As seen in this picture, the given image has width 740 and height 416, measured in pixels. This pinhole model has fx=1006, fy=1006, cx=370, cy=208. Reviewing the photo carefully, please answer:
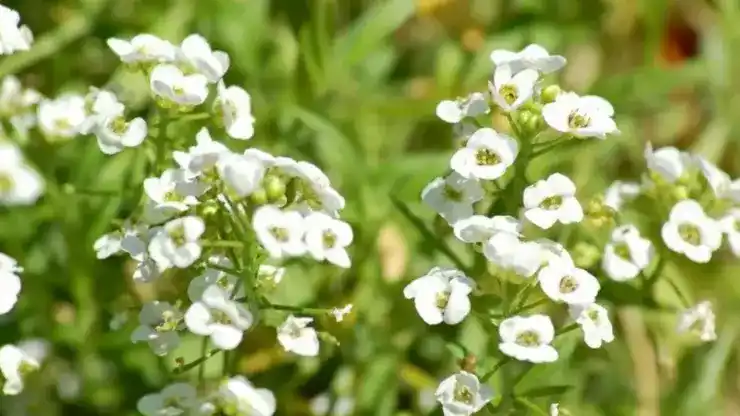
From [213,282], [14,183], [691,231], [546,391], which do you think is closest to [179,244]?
[213,282]

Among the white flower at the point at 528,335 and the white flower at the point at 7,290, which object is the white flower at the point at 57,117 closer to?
the white flower at the point at 7,290

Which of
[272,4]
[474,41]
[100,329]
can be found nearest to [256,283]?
[100,329]

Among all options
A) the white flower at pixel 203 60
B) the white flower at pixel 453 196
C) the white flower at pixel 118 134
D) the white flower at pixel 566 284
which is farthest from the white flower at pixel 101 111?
the white flower at pixel 566 284

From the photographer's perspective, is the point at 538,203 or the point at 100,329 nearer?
the point at 538,203

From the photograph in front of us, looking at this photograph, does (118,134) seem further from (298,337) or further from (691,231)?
(691,231)

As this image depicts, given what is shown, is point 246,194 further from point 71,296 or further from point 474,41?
Answer: point 474,41

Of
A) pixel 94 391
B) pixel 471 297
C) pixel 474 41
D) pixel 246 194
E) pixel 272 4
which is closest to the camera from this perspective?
pixel 246 194

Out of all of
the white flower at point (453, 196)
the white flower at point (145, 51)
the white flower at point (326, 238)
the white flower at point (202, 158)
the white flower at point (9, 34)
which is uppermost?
the white flower at point (9, 34)

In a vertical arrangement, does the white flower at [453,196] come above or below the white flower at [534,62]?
below
